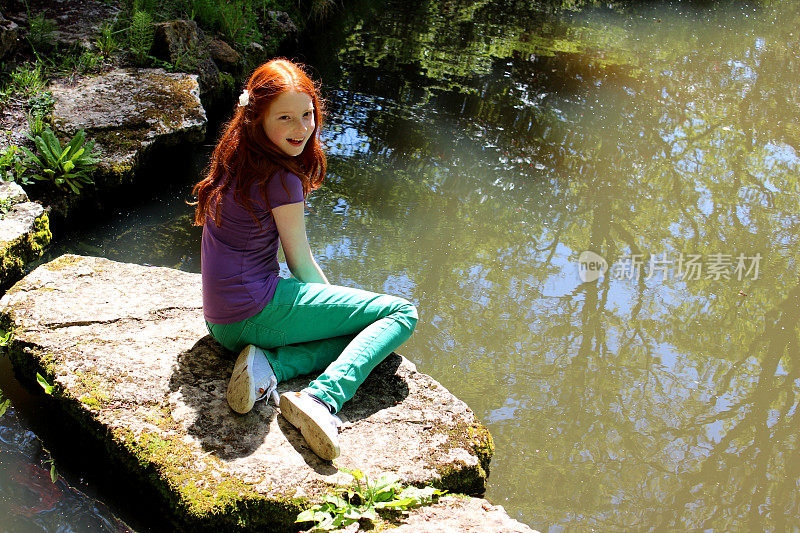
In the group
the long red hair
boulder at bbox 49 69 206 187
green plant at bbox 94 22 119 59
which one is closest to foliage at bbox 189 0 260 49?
green plant at bbox 94 22 119 59

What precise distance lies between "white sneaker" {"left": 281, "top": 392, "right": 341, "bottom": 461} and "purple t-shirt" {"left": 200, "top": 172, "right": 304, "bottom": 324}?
438 millimetres

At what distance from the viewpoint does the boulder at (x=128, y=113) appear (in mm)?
4516

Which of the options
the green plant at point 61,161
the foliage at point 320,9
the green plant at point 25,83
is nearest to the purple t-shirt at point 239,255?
the green plant at point 61,161

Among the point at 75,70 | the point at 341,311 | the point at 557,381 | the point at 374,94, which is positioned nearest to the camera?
the point at 341,311

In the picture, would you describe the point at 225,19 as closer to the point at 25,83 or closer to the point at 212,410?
the point at 25,83

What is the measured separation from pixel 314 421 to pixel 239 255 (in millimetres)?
769

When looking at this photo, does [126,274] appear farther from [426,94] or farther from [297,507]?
[426,94]

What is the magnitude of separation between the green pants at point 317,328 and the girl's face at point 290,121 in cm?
56

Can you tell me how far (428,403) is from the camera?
9.23 ft

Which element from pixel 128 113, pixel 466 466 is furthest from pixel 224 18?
pixel 466 466

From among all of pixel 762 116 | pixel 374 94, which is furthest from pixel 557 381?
pixel 762 116

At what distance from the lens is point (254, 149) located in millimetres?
2689

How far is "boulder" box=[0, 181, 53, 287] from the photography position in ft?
11.2

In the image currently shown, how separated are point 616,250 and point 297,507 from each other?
3.33 meters
